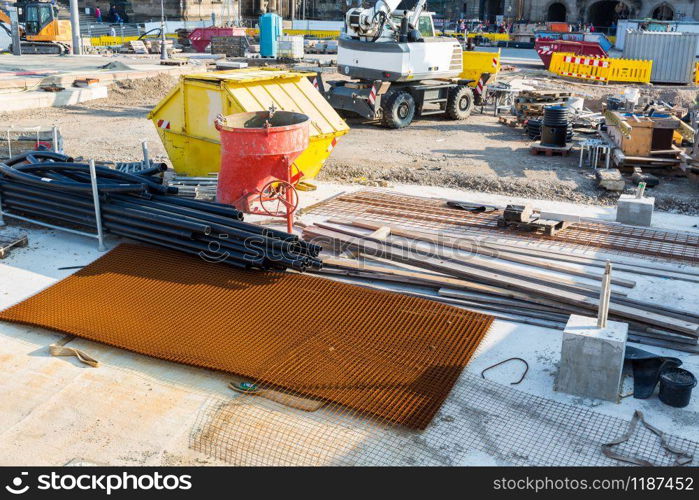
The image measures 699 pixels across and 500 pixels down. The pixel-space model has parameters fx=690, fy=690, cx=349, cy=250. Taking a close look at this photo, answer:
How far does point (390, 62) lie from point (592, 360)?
13.1m

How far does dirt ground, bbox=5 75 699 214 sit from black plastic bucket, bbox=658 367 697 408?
6.27m

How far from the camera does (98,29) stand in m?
47.2

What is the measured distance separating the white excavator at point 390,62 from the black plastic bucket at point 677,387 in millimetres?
12960

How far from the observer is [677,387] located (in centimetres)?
542

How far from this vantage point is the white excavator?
17.4 m

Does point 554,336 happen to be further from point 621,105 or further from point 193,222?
point 621,105

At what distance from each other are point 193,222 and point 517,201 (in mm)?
5758

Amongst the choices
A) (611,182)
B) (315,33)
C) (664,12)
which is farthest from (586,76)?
(664,12)

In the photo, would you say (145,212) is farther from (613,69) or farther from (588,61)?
(588,61)

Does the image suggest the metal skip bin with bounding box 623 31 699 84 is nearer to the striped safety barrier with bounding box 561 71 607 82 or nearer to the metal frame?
the striped safety barrier with bounding box 561 71 607 82

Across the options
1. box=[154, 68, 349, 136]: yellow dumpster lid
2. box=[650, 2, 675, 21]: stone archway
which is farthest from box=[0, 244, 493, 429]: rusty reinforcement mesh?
box=[650, 2, 675, 21]: stone archway

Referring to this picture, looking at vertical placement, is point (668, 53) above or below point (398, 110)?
above

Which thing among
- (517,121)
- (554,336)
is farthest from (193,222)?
(517,121)

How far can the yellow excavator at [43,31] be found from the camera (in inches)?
1308
